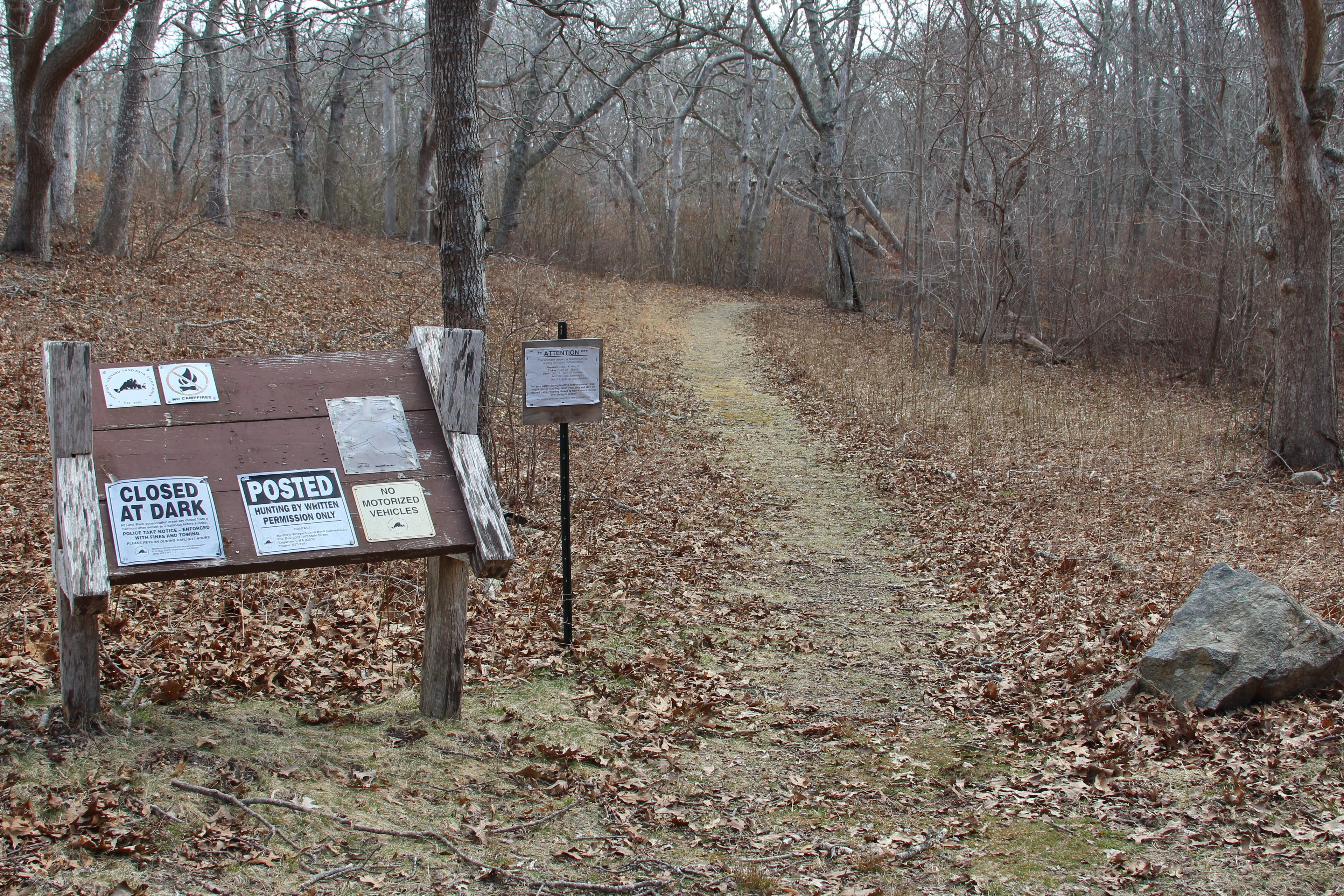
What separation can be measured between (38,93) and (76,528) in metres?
12.1

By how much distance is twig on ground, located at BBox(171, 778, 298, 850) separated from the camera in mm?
3529

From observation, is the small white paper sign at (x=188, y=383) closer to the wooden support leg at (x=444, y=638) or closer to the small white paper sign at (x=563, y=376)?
the wooden support leg at (x=444, y=638)

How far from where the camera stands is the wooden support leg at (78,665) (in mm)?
Answer: 3816

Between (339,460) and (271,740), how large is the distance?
49.2 inches

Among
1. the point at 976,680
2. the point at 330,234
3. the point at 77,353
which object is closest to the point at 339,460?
the point at 77,353

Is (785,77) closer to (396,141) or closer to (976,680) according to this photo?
(396,141)

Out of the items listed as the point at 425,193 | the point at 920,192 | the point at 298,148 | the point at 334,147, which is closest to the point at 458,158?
the point at 920,192

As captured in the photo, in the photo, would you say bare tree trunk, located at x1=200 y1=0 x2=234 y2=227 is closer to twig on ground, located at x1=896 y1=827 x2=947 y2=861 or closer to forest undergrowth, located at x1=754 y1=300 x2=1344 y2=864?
forest undergrowth, located at x1=754 y1=300 x2=1344 y2=864

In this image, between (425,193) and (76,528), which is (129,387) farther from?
(425,193)

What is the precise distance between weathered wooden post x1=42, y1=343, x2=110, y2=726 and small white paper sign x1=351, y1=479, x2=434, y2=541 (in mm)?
893

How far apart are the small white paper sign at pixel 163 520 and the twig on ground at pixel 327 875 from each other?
1162 mm

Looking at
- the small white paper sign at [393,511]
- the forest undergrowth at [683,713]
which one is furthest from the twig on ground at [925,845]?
the small white paper sign at [393,511]

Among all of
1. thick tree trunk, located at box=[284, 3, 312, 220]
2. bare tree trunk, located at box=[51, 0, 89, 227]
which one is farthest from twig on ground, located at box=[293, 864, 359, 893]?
thick tree trunk, located at box=[284, 3, 312, 220]

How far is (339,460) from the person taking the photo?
13.1 feet
